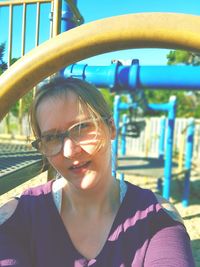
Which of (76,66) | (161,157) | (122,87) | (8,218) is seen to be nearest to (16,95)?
(8,218)

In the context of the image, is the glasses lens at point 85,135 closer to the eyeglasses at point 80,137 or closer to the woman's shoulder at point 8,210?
the eyeglasses at point 80,137

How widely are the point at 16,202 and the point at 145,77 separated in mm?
1319

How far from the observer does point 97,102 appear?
703 mm

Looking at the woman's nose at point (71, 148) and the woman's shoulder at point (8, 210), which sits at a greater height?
the woman's nose at point (71, 148)

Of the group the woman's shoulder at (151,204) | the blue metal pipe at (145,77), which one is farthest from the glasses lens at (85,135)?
the blue metal pipe at (145,77)

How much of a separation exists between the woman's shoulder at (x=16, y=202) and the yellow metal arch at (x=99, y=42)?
0.31 metres

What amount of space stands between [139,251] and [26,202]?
25 centimetres

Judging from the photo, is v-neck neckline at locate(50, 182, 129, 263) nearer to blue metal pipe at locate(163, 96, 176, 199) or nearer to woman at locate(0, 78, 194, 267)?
woman at locate(0, 78, 194, 267)

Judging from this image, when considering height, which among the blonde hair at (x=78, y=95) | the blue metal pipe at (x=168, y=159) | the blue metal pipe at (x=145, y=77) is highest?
the blue metal pipe at (x=145, y=77)

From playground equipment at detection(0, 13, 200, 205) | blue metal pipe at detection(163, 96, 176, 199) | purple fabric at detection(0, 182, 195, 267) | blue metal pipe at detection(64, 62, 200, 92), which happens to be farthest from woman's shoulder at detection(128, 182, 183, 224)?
blue metal pipe at detection(163, 96, 176, 199)

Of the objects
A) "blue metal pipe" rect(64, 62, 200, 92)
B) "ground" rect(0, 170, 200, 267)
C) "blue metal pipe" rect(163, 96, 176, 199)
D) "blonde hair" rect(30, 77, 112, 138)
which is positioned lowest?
"ground" rect(0, 170, 200, 267)

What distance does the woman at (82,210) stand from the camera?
2.17 feet

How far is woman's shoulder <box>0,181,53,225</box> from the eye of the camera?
28.3 inches

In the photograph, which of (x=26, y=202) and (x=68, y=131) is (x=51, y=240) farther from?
(x=68, y=131)
